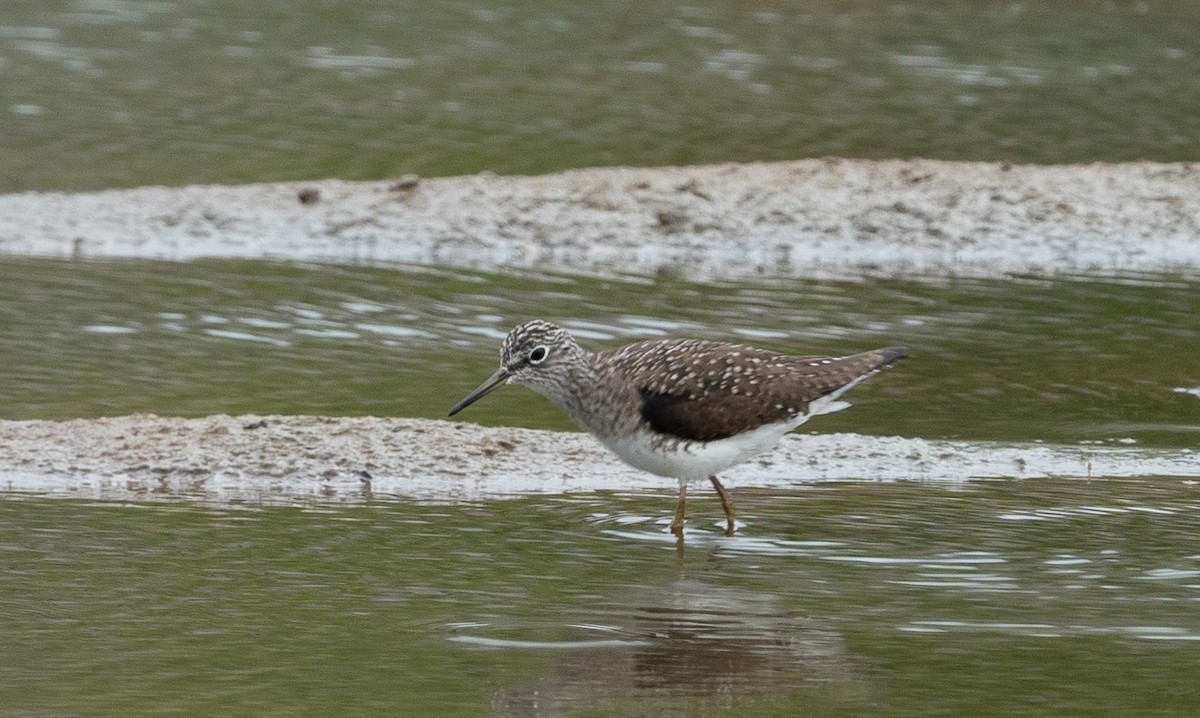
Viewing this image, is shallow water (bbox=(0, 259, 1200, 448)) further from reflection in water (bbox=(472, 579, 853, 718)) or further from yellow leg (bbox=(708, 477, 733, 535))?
reflection in water (bbox=(472, 579, 853, 718))

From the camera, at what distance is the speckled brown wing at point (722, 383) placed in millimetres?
10062

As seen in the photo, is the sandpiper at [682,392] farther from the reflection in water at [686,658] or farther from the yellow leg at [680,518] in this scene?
the reflection in water at [686,658]

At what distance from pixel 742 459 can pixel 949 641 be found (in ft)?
7.96

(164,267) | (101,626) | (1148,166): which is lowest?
(101,626)

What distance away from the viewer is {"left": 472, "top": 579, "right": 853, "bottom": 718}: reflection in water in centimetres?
744

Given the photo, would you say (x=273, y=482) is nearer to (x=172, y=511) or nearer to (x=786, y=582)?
(x=172, y=511)

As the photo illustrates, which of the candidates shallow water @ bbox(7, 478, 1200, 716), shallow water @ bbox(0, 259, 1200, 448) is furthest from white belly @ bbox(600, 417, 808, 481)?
shallow water @ bbox(0, 259, 1200, 448)

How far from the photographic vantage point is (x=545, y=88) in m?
25.1

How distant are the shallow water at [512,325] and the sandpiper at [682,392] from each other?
2102mm

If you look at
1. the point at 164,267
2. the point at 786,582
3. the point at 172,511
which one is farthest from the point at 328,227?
the point at 786,582

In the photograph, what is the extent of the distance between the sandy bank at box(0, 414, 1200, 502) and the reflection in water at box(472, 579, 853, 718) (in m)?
2.43

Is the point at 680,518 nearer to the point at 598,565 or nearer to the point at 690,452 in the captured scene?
the point at 690,452

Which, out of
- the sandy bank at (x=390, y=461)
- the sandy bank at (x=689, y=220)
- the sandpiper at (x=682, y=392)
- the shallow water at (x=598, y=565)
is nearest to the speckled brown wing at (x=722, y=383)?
the sandpiper at (x=682, y=392)

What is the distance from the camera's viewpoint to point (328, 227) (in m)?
19.1
